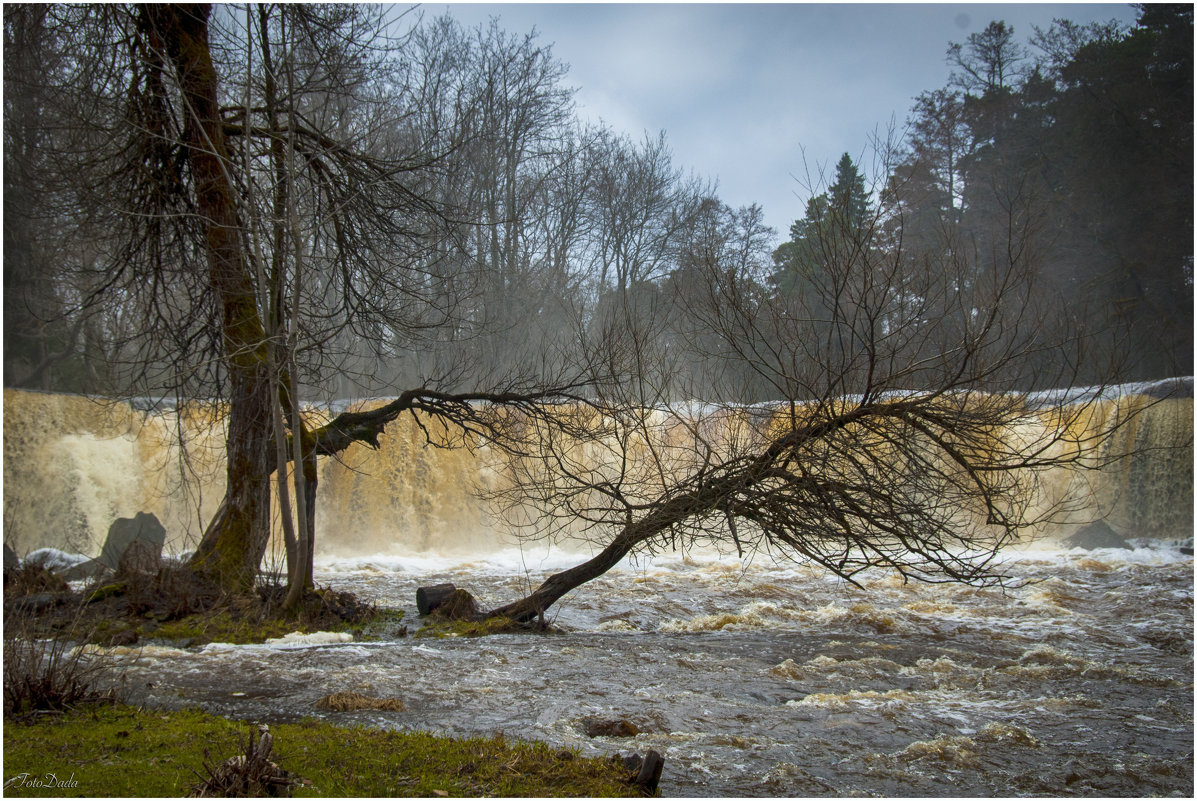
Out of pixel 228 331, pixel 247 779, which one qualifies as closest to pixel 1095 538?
pixel 228 331

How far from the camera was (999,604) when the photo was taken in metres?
10.9

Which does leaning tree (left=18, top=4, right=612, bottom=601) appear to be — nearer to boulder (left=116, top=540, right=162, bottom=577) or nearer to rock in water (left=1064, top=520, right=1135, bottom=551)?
boulder (left=116, top=540, right=162, bottom=577)

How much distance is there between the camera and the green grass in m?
3.94

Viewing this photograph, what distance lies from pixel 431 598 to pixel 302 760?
5.92 m

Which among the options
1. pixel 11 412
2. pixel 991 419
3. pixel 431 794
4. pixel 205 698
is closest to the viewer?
pixel 431 794

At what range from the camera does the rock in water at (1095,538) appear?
16.3 metres

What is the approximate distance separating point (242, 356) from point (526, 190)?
55.7 ft

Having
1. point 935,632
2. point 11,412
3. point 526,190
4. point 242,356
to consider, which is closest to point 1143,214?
point 526,190

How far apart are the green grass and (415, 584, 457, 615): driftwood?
498 cm

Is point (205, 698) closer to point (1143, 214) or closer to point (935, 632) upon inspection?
point (935, 632)

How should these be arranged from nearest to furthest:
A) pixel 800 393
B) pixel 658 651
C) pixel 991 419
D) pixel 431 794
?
pixel 431 794 → pixel 991 419 → pixel 800 393 → pixel 658 651

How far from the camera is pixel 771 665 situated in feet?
25.8

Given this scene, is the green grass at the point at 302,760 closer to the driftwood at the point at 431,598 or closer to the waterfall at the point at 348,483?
the driftwood at the point at 431,598
